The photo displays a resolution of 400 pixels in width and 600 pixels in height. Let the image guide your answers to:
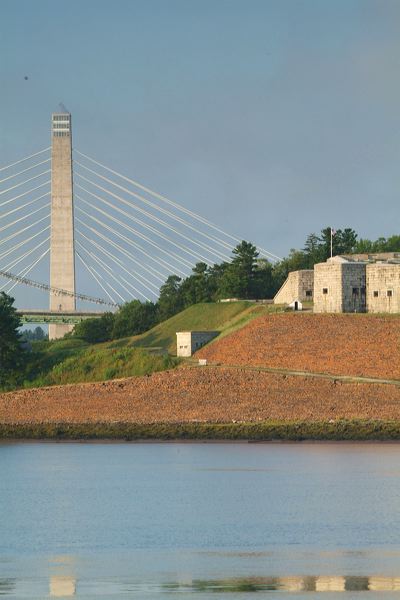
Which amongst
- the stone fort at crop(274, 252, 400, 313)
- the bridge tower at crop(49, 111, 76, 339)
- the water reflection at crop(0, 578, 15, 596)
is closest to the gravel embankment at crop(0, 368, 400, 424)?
the stone fort at crop(274, 252, 400, 313)

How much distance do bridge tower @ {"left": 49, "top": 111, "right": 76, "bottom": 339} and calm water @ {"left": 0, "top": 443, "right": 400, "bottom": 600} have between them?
41876mm

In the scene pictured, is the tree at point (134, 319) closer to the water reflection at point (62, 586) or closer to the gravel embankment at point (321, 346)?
the gravel embankment at point (321, 346)

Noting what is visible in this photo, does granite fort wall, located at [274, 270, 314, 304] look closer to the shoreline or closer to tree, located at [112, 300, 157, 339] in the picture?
the shoreline

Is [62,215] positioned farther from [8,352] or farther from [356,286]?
[356,286]

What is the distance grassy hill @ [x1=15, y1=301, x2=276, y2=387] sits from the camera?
73500 millimetres

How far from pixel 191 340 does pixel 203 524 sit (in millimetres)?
38745

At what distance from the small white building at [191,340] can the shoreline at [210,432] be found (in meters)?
9.20

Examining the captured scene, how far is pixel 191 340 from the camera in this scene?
74.3 metres

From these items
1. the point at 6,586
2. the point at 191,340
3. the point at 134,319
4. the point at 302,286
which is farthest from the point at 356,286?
the point at 6,586

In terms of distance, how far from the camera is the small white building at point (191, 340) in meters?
74.3

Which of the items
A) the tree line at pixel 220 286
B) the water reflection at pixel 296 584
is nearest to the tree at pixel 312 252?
the tree line at pixel 220 286

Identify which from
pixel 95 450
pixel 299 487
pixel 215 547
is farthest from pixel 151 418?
pixel 215 547

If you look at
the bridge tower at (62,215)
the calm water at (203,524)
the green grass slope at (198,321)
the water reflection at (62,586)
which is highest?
the bridge tower at (62,215)

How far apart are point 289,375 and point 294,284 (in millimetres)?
11267
